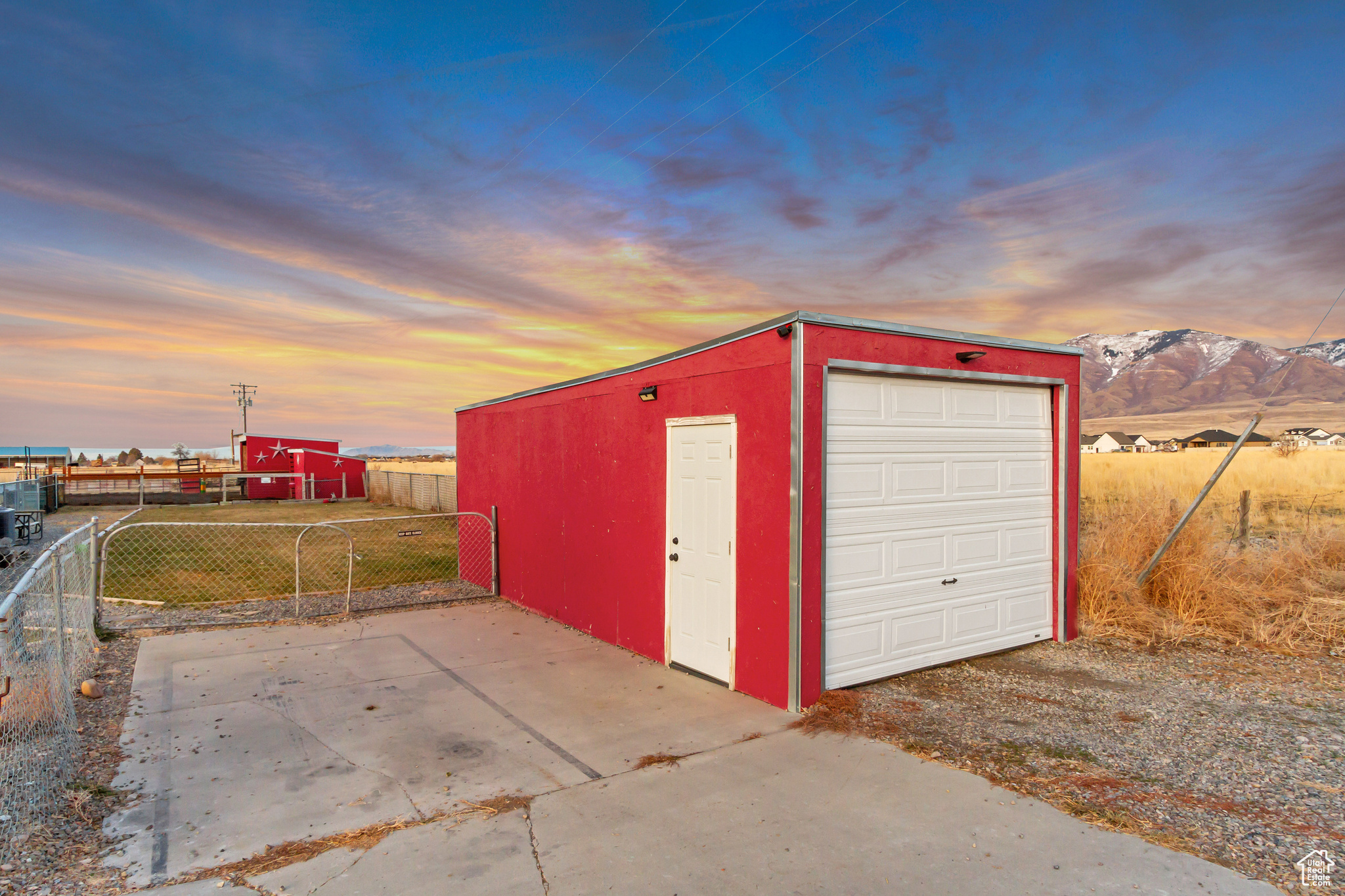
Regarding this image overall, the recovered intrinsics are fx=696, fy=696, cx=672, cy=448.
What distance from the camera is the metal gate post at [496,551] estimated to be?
1049cm

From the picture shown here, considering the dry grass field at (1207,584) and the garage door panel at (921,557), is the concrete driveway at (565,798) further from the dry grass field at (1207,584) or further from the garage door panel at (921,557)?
the dry grass field at (1207,584)

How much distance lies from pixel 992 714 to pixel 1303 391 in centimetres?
15889

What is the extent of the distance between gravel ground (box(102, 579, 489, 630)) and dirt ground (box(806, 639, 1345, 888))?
264 inches

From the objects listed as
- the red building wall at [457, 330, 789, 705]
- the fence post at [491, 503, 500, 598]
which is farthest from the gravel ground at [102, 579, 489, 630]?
the red building wall at [457, 330, 789, 705]

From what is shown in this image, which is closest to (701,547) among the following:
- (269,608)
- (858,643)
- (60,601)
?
(858,643)

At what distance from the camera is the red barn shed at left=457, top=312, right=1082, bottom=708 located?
5.56m

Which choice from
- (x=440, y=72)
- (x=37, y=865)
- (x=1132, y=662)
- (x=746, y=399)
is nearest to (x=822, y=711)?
(x=746, y=399)

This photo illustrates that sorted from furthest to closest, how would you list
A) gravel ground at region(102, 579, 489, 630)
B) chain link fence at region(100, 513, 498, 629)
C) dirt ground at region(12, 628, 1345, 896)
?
chain link fence at region(100, 513, 498, 629) → gravel ground at region(102, 579, 489, 630) → dirt ground at region(12, 628, 1345, 896)

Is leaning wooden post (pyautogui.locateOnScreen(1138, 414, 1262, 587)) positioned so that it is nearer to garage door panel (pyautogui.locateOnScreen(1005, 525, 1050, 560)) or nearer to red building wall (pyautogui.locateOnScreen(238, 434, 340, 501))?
garage door panel (pyautogui.locateOnScreen(1005, 525, 1050, 560))

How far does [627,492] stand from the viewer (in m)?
7.57

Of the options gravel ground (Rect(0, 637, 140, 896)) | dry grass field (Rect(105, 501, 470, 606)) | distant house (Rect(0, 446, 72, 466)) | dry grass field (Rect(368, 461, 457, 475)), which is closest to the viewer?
gravel ground (Rect(0, 637, 140, 896))

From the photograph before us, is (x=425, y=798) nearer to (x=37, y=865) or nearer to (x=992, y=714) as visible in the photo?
(x=37, y=865)

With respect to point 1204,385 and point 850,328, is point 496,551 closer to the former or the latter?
point 850,328

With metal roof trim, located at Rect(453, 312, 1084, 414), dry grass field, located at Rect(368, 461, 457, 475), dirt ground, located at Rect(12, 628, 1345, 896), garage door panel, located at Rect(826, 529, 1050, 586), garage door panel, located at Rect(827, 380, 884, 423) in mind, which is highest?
metal roof trim, located at Rect(453, 312, 1084, 414)
